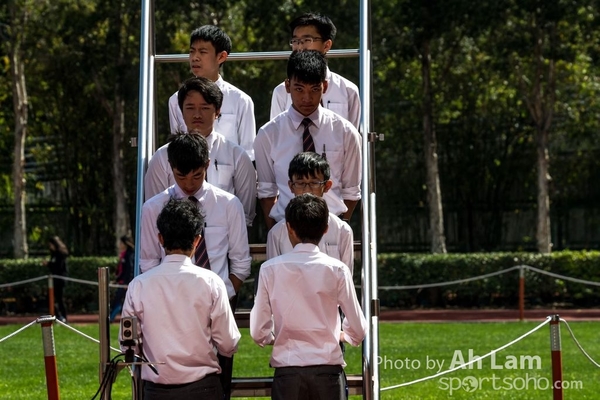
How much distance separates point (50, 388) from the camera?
829 centimetres

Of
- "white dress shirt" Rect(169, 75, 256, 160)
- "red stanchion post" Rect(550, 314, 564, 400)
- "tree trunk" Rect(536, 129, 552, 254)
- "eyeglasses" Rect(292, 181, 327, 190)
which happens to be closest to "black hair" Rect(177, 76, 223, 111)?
"eyeglasses" Rect(292, 181, 327, 190)

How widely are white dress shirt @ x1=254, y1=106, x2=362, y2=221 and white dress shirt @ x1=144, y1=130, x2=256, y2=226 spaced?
0.10 meters

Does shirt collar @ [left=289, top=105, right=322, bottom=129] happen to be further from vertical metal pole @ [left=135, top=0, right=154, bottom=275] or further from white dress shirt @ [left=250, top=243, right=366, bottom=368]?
white dress shirt @ [left=250, top=243, right=366, bottom=368]

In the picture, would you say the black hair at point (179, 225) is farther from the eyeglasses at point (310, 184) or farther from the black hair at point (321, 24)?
the black hair at point (321, 24)

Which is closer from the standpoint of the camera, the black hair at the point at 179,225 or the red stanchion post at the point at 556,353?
the black hair at the point at 179,225

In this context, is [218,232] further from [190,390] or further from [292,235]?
[190,390]

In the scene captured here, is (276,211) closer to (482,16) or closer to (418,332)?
(418,332)

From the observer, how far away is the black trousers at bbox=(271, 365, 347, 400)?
6.49 meters

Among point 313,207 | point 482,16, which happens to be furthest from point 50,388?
point 482,16

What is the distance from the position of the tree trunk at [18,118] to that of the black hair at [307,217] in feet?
81.7

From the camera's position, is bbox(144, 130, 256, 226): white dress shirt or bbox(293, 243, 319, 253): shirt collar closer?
bbox(293, 243, 319, 253): shirt collar

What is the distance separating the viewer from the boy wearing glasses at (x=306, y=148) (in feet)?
25.3

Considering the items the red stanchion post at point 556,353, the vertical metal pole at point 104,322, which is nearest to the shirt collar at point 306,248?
the vertical metal pole at point 104,322

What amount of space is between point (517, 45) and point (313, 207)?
77.2 feet
